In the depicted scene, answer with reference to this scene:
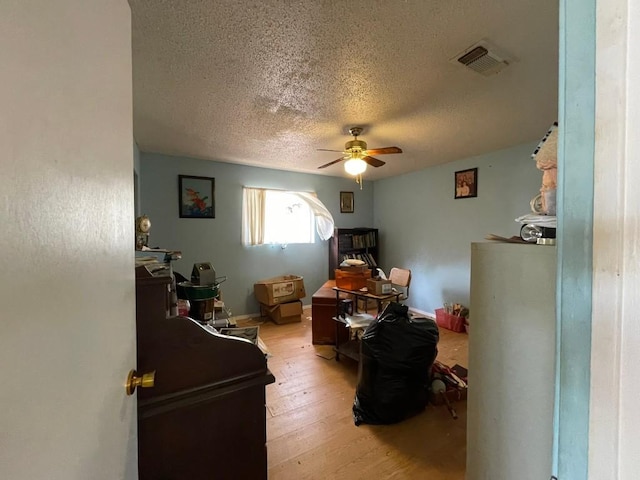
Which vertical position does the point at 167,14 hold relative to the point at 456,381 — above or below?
above

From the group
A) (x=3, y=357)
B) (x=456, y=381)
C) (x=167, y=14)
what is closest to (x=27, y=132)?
(x=3, y=357)

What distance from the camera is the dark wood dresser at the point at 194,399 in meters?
0.91

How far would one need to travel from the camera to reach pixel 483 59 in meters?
1.48

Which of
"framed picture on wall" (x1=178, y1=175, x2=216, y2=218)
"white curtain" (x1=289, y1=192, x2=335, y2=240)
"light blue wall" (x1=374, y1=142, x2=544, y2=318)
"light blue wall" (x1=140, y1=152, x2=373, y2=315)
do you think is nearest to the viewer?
"light blue wall" (x1=374, y1=142, x2=544, y2=318)

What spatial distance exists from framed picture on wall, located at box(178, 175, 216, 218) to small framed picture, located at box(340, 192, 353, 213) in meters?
2.17

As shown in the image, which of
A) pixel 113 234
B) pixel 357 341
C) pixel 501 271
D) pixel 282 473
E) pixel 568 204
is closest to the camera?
pixel 568 204

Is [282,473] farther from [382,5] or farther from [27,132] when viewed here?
[382,5]

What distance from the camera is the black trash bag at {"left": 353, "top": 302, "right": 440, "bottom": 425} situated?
172cm

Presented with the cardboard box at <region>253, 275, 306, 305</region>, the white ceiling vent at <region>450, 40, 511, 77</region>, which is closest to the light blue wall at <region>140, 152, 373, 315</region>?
the cardboard box at <region>253, 275, 306, 305</region>

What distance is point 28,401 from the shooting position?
0.32 meters

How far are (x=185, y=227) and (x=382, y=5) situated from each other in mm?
3249

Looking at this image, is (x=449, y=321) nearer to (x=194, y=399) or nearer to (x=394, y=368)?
(x=394, y=368)

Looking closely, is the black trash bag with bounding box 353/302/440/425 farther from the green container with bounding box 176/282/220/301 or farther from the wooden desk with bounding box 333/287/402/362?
the green container with bounding box 176/282/220/301

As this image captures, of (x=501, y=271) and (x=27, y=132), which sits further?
(x=501, y=271)
